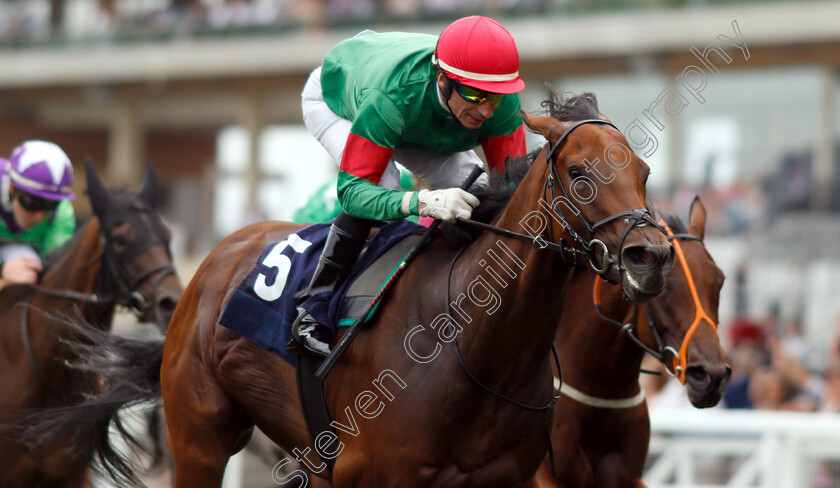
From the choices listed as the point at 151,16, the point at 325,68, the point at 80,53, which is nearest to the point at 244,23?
the point at 151,16

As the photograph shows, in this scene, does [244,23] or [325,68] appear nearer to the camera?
[325,68]

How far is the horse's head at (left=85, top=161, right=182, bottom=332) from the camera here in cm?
478

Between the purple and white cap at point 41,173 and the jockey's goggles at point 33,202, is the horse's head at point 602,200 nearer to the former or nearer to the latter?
the purple and white cap at point 41,173

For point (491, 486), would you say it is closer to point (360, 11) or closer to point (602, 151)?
point (602, 151)

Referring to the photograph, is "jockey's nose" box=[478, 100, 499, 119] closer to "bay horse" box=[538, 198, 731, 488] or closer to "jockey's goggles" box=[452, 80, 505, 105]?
"jockey's goggles" box=[452, 80, 505, 105]

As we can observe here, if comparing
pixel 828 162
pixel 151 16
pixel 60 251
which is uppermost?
pixel 60 251

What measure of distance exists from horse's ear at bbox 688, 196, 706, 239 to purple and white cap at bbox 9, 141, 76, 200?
3.03 meters

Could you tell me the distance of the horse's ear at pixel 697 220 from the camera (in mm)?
4070

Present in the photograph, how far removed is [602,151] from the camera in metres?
2.74

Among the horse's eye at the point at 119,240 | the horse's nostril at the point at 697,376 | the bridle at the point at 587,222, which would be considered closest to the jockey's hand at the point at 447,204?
the bridle at the point at 587,222

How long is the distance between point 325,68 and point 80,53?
19004 mm

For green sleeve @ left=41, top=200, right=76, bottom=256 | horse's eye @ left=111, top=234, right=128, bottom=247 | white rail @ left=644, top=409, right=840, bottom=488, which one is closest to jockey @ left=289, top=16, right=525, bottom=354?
horse's eye @ left=111, top=234, right=128, bottom=247

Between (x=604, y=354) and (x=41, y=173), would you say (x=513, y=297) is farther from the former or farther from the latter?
(x=41, y=173)

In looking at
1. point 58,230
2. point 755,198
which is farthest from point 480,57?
point 755,198
